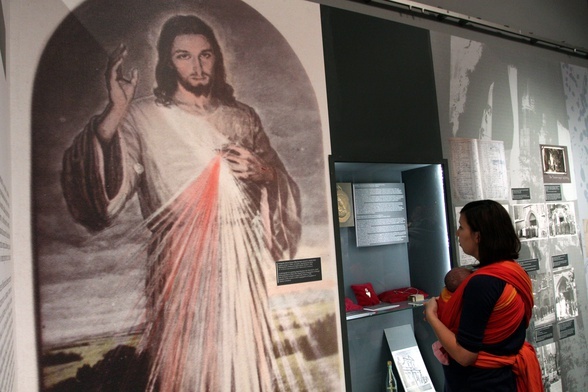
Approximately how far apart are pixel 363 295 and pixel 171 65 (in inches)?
74.9

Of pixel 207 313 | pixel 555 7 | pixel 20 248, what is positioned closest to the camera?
pixel 20 248

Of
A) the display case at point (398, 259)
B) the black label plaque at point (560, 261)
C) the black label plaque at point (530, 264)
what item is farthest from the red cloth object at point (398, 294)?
the black label plaque at point (560, 261)

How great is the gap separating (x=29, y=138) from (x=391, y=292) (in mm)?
2465

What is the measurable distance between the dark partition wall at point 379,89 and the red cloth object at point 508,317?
1.16 meters

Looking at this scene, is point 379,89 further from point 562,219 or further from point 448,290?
point 562,219

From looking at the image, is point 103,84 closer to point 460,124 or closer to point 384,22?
point 384,22

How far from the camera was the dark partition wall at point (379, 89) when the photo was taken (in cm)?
308

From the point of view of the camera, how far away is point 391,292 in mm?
3457

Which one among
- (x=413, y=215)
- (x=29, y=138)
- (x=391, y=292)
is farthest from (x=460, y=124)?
(x=29, y=138)

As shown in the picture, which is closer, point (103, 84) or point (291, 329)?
point (103, 84)

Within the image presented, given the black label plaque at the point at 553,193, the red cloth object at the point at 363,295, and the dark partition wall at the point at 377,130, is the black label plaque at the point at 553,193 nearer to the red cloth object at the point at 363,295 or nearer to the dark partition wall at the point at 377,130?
the dark partition wall at the point at 377,130

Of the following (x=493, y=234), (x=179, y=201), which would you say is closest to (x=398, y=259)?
(x=493, y=234)

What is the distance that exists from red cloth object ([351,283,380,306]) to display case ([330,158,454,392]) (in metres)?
0.03

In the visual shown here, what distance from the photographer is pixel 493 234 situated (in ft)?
7.40
